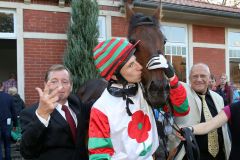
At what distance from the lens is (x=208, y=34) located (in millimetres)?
11836

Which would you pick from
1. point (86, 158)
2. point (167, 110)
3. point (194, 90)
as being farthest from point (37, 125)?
point (194, 90)

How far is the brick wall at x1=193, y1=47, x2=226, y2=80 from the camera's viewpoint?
38.1 ft

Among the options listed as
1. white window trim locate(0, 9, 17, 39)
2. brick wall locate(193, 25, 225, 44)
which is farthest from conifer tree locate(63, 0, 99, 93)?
brick wall locate(193, 25, 225, 44)

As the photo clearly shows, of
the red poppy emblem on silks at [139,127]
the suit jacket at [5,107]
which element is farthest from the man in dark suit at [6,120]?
the red poppy emblem on silks at [139,127]

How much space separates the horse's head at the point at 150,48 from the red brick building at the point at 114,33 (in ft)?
14.3

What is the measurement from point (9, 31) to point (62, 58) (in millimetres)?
1457

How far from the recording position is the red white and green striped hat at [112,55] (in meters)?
2.08

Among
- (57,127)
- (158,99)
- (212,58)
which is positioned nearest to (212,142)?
(57,127)

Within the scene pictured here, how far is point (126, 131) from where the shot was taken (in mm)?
2025

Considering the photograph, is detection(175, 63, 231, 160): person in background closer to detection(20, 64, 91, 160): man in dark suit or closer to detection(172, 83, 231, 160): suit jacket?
detection(172, 83, 231, 160): suit jacket

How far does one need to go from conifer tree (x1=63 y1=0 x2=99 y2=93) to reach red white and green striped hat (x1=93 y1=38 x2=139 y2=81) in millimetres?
6171

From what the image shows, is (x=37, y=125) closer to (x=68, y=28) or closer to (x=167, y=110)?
(x=167, y=110)

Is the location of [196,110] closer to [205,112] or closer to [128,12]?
[205,112]

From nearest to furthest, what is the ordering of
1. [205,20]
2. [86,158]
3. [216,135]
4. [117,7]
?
[86,158], [216,135], [117,7], [205,20]
